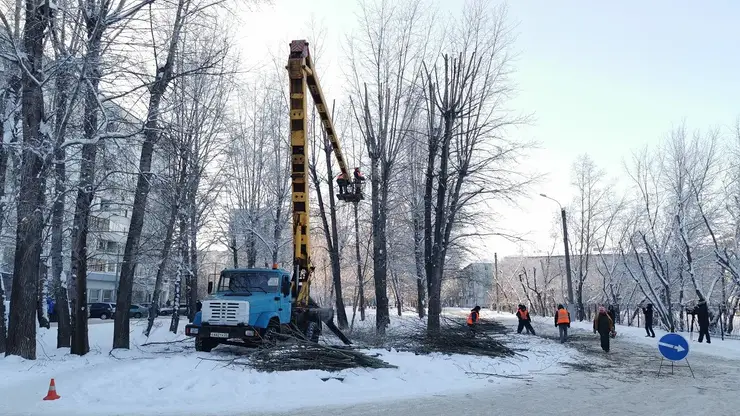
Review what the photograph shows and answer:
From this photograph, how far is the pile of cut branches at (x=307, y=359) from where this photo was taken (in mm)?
11641

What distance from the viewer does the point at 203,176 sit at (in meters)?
22.6

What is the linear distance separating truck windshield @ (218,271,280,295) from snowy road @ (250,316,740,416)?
7.34 meters

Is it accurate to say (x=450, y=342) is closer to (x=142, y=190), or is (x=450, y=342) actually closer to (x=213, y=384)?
(x=213, y=384)

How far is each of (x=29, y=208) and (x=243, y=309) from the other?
5.64m

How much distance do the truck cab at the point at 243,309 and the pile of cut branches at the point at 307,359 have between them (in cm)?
206

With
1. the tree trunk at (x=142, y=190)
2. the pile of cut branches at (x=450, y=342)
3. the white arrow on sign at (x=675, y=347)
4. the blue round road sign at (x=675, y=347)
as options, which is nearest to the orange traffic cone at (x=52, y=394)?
the tree trunk at (x=142, y=190)

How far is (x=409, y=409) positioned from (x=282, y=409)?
1987 millimetres

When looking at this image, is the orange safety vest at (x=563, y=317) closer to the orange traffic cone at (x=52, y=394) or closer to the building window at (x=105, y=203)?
the building window at (x=105, y=203)

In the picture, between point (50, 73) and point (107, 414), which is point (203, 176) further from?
point (107, 414)

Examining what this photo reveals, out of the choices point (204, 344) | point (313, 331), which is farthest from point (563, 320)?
point (204, 344)

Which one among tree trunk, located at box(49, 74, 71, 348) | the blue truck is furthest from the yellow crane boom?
tree trunk, located at box(49, 74, 71, 348)

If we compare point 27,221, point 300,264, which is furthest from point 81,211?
point 300,264

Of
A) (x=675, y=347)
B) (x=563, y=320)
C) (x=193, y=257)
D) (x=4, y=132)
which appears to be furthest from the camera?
(x=193, y=257)

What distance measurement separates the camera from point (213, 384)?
10.2 m
